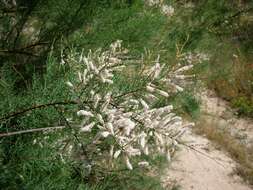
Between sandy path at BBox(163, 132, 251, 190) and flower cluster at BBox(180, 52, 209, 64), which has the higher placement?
flower cluster at BBox(180, 52, 209, 64)

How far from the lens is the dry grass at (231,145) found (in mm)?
6258

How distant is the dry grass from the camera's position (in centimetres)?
626

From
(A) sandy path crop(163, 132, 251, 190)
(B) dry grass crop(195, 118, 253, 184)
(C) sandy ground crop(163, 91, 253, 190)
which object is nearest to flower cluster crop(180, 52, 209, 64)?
(C) sandy ground crop(163, 91, 253, 190)

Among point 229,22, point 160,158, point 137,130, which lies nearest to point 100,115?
point 137,130

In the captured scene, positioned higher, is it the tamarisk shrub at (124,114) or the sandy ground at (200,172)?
the tamarisk shrub at (124,114)

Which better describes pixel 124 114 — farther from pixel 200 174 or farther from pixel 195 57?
pixel 200 174

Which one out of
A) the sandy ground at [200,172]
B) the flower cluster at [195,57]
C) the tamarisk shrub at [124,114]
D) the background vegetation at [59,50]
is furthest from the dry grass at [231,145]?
the tamarisk shrub at [124,114]

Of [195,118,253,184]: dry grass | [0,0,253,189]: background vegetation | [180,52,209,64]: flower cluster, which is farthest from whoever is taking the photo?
[195,118,253,184]: dry grass

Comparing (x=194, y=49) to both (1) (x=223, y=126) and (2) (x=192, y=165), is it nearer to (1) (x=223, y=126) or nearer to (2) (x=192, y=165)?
(2) (x=192, y=165)

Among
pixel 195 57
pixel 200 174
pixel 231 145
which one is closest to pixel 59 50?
pixel 195 57

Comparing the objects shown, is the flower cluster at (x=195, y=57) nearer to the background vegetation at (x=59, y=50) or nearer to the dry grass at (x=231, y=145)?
the background vegetation at (x=59, y=50)

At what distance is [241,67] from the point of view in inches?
344

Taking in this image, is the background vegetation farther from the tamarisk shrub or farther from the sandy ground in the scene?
the sandy ground

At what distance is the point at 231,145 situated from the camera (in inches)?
262
